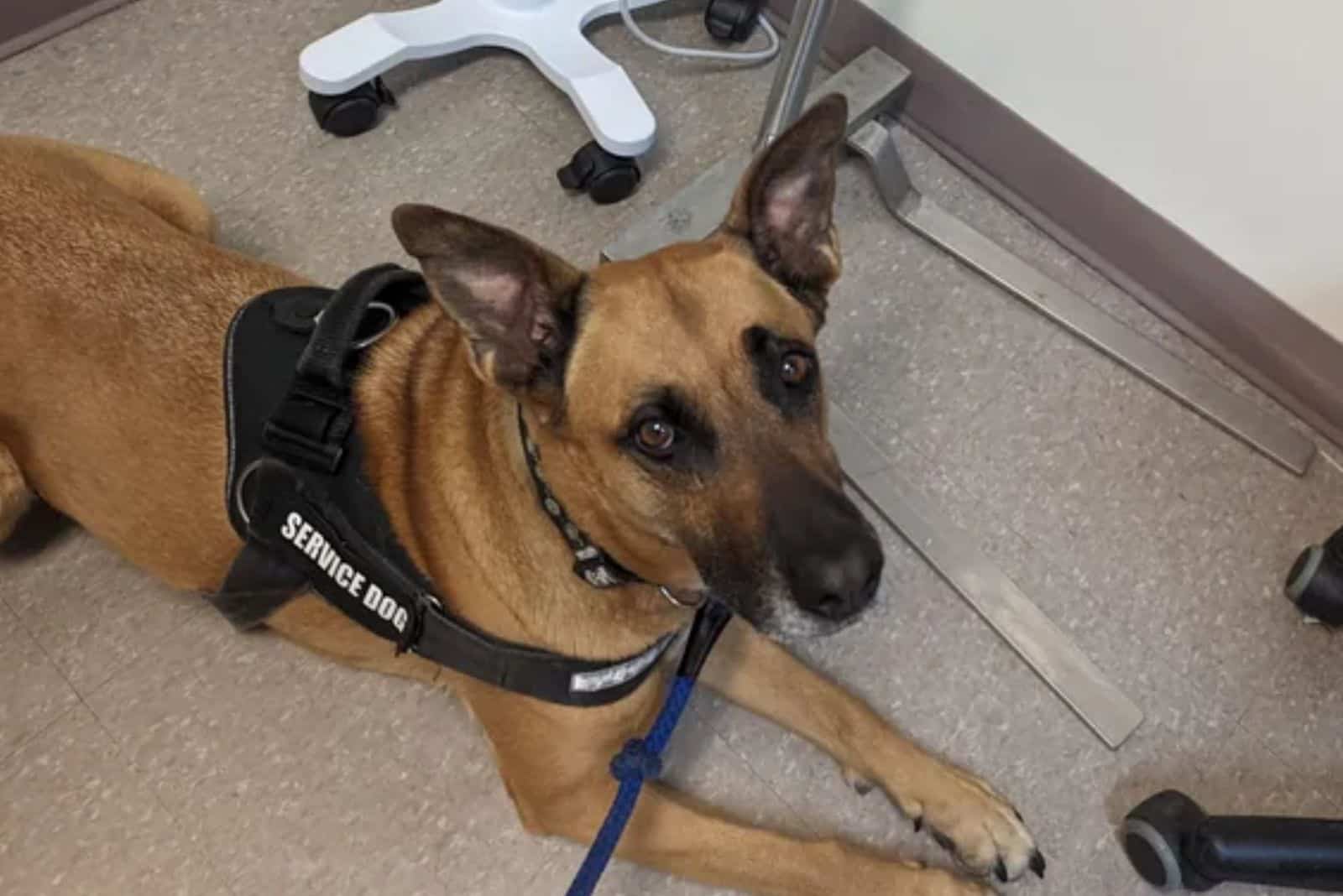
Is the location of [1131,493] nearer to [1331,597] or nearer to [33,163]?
[1331,597]

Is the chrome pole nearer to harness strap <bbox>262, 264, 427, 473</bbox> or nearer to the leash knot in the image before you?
harness strap <bbox>262, 264, 427, 473</bbox>

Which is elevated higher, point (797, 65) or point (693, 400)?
point (693, 400)

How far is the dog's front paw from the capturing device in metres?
2.11

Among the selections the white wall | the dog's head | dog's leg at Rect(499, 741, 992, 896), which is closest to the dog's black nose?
the dog's head

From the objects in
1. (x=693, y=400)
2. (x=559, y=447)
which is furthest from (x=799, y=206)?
(x=559, y=447)

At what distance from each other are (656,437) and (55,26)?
235 centimetres

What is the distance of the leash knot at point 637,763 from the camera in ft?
6.05

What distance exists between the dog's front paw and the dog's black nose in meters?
0.73

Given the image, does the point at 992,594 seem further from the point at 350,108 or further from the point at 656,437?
the point at 350,108

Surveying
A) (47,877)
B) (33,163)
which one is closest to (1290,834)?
(47,877)

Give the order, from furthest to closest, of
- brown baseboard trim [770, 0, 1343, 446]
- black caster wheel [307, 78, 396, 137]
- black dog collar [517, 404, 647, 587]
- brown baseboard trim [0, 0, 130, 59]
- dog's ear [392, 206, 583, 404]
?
brown baseboard trim [0, 0, 130, 59] < black caster wheel [307, 78, 396, 137] < brown baseboard trim [770, 0, 1343, 446] < black dog collar [517, 404, 647, 587] < dog's ear [392, 206, 583, 404]

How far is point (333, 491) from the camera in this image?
1.82 m

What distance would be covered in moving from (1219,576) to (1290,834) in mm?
Result: 607

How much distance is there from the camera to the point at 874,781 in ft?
7.20
